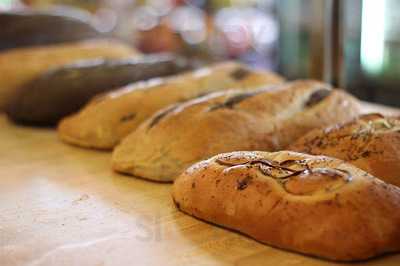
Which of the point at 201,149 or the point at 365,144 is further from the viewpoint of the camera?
the point at 201,149

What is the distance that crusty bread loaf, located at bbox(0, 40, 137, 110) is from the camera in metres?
2.19

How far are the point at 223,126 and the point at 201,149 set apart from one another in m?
0.08

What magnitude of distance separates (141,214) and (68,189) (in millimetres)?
251

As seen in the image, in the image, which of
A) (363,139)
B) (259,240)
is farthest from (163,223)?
(363,139)

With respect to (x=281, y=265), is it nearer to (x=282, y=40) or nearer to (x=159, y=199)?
(x=159, y=199)

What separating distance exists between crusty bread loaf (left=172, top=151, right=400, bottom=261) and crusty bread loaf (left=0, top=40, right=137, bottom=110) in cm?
124

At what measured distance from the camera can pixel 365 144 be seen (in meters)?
1.22

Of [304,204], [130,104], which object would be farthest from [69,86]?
[304,204]

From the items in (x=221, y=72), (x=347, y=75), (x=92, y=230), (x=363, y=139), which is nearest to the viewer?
(x=92, y=230)

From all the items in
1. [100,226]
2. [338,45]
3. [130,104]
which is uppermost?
[338,45]

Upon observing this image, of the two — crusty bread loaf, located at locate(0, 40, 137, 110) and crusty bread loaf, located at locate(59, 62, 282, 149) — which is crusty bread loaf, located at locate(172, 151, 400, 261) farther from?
crusty bread loaf, located at locate(0, 40, 137, 110)

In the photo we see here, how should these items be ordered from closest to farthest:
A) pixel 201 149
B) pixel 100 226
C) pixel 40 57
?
1. pixel 100 226
2. pixel 201 149
3. pixel 40 57

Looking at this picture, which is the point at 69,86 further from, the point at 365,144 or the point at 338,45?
the point at 365,144

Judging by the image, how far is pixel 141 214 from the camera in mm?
1190
